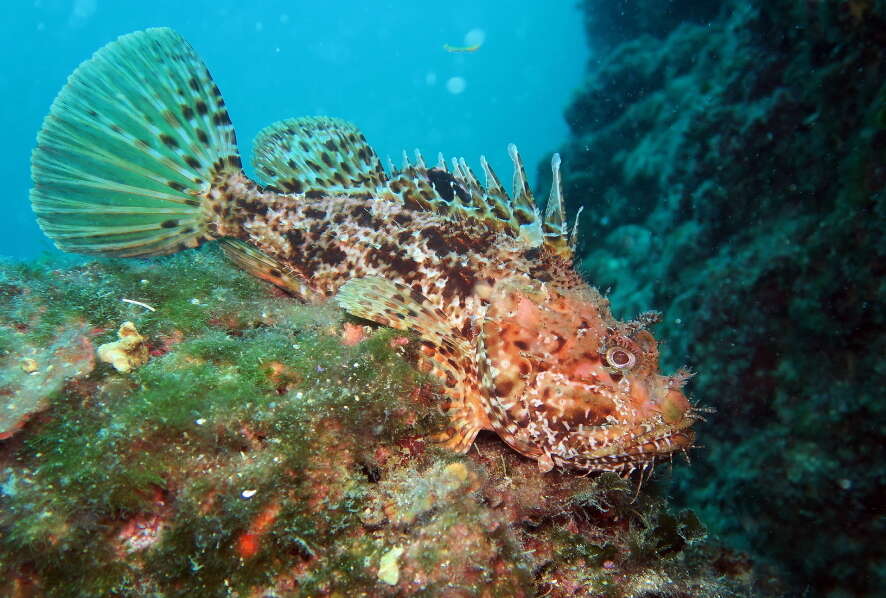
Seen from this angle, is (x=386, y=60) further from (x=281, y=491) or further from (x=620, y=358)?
(x=281, y=491)

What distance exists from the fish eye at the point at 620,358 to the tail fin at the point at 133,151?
163 inches

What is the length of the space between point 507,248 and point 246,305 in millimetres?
2414

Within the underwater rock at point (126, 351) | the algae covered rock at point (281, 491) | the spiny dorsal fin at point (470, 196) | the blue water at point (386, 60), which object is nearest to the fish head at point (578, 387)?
the algae covered rock at point (281, 491)

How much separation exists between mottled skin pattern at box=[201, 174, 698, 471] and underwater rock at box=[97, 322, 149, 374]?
5.28ft

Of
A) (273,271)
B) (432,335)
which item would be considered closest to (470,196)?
(432,335)

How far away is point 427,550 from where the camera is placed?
2.58 metres

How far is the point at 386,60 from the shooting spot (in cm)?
16088

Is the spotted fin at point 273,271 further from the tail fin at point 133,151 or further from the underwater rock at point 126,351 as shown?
the underwater rock at point 126,351

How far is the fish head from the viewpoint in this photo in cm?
339

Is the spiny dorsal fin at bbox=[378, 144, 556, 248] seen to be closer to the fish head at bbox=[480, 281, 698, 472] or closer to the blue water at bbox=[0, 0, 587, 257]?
the fish head at bbox=[480, 281, 698, 472]

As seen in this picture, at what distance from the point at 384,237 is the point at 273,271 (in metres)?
1.19

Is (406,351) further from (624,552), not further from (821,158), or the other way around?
(821,158)

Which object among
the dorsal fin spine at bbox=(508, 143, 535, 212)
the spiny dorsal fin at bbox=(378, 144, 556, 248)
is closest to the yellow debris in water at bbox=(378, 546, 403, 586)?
the spiny dorsal fin at bbox=(378, 144, 556, 248)

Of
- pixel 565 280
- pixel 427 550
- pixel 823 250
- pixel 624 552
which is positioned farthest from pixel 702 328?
pixel 427 550
